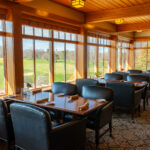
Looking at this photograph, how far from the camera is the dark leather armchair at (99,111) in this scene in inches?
108

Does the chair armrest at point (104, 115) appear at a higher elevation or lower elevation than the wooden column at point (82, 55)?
lower

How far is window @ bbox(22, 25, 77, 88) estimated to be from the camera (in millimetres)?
4448

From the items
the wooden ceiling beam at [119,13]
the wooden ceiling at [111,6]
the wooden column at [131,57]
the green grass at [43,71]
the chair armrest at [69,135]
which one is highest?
the wooden ceiling at [111,6]

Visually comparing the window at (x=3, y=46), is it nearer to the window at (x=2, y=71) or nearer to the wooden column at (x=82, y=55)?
the window at (x=2, y=71)

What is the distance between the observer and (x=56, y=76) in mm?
5414

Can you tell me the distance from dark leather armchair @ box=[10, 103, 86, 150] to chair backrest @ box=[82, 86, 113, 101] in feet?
3.14

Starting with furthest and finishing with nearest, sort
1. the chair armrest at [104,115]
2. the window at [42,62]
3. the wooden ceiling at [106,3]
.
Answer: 1. the window at [42,62]
2. the wooden ceiling at [106,3]
3. the chair armrest at [104,115]

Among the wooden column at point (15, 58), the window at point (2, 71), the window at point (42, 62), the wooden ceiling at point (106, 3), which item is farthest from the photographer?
the window at point (42, 62)

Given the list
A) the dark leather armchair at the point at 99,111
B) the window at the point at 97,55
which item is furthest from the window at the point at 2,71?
the window at the point at 97,55

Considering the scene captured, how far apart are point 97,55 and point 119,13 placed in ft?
7.84

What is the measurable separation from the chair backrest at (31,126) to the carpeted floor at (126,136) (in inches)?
36.7

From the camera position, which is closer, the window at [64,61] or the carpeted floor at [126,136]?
the carpeted floor at [126,136]

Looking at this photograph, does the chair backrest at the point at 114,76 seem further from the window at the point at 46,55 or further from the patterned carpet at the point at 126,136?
the patterned carpet at the point at 126,136

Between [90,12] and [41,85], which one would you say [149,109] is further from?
[90,12]
